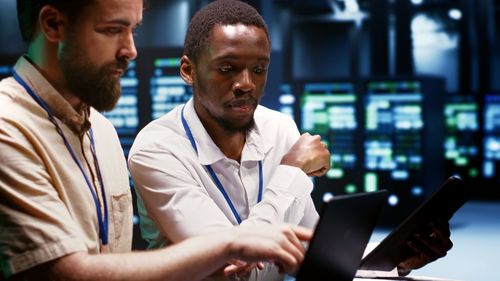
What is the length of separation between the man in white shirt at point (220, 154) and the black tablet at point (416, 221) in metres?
0.24

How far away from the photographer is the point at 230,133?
2.07 m

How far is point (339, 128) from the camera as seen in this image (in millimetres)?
7527

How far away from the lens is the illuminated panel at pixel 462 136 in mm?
9969

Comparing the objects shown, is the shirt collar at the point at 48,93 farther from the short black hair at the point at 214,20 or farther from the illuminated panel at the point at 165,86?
the illuminated panel at the point at 165,86

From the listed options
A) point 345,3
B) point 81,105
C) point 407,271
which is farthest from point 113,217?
point 345,3

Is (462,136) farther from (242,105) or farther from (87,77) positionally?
(87,77)

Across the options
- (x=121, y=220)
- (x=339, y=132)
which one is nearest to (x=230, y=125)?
(x=121, y=220)

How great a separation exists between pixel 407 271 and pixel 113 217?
0.87 metres

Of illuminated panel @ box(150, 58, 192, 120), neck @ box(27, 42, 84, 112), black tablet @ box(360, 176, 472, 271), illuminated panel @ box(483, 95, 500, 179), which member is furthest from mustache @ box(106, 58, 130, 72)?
illuminated panel @ box(483, 95, 500, 179)

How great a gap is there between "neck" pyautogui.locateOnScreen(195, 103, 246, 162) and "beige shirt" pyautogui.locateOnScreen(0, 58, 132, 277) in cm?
45

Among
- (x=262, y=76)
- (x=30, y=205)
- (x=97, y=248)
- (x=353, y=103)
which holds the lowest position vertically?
(x=353, y=103)

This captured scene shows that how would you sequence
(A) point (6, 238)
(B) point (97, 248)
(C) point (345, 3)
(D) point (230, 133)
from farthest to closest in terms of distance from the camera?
(C) point (345, 3), (D) point (230, 133), (B) point (97, 248), (A) point (6, 238)

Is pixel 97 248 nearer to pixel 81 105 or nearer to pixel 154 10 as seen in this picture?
pixel 81 105

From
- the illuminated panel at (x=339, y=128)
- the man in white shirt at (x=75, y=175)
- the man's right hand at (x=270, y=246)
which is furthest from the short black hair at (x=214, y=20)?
the illuminated panel at (x=339, y=128)
